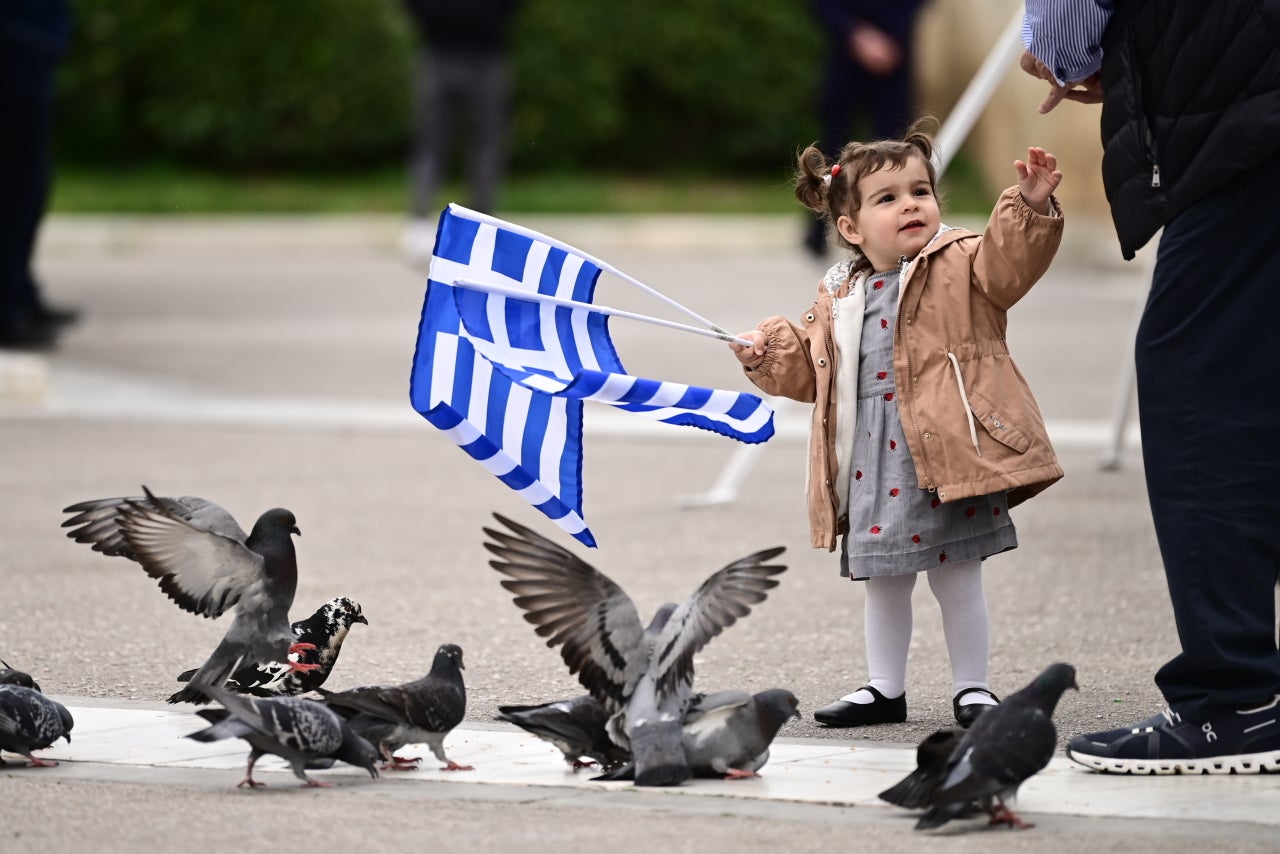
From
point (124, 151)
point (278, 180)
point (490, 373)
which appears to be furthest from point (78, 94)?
point (490, 373)

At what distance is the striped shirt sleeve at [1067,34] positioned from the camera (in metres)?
4.39

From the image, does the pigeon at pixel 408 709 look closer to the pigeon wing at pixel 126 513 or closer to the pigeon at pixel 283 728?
the pigeon at pixel 283 728

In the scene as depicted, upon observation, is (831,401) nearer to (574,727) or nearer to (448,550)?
(574,727)

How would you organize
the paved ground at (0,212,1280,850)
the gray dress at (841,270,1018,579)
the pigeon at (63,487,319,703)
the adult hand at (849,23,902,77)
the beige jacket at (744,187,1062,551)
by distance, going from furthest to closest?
1. the adult hand at (849,23,902,77)
2. the pigeon at (63,487,319,703)
3. the gray dress at (841,270,1018,579)
4. the beige jacket at (744,187,1062,551)
5. the paved ground at (0,212,1280,850)

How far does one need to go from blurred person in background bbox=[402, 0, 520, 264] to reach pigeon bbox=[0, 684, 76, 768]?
12.4 meters

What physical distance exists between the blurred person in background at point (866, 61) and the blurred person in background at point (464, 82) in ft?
11.0

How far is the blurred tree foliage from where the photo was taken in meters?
24.8

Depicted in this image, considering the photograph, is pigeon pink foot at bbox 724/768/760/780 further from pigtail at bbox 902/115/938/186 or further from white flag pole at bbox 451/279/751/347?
pigtail at bbox 902/115/938/186

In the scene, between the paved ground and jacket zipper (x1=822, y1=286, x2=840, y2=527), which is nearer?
the paved ground

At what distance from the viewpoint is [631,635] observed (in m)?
4.27

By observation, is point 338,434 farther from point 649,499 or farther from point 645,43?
point 645,43

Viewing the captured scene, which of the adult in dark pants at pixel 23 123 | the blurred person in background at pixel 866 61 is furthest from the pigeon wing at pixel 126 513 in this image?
the blurred person in background at pixel 866 61

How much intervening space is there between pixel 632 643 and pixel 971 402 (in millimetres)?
1019

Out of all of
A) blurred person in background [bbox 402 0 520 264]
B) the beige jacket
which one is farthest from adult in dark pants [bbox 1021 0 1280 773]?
blurred person in background [bbox 402 0 520 264]
